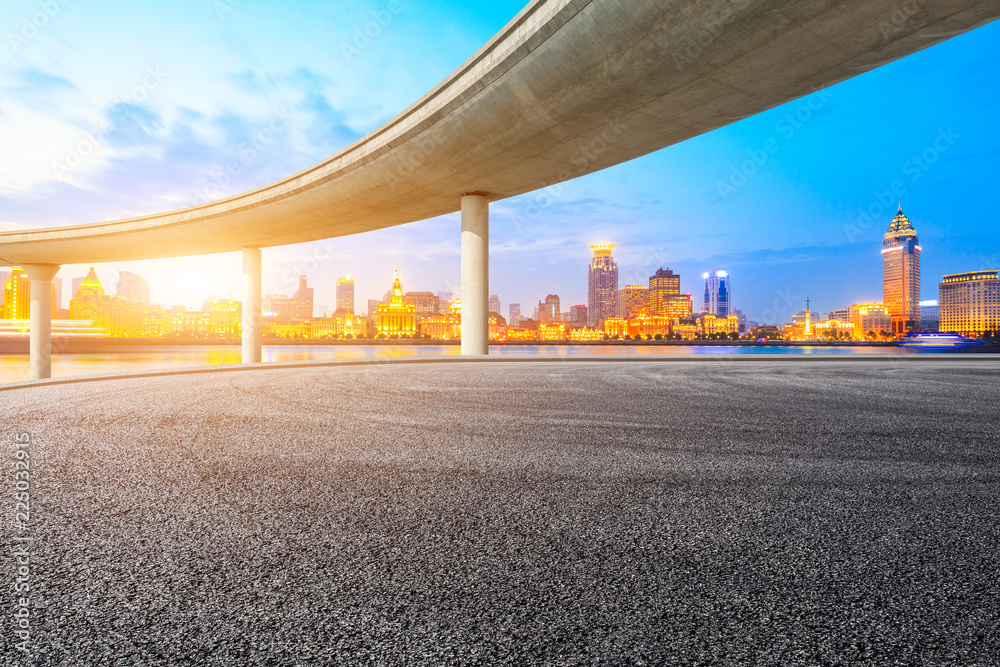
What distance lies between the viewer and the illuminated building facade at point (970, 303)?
532ft

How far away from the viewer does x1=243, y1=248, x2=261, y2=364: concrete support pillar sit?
29.5m

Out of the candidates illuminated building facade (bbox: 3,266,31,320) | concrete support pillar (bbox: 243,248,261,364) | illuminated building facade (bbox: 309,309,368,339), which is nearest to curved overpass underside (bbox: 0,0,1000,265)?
concrete support pillar (bbox: 243,248,261,364)

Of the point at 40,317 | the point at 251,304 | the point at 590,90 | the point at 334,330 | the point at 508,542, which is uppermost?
the point at 590,90

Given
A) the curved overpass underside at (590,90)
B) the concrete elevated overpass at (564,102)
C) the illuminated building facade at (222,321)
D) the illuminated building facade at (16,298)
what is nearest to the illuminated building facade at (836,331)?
the concrete elevated overpass at (564,102)

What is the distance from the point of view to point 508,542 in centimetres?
306

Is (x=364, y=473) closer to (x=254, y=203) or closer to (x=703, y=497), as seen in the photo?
(x=703, y=497)

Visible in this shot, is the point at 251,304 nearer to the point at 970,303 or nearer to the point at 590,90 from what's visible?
the point at 590,90

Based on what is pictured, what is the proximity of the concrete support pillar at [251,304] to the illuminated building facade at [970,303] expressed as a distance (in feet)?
690

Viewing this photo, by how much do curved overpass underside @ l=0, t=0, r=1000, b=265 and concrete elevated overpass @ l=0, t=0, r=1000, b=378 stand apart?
5 centimetres

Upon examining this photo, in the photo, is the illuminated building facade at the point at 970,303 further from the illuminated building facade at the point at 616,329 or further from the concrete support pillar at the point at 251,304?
the concrete support pillar at the point at 251,304

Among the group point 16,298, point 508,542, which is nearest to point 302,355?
point 508,542

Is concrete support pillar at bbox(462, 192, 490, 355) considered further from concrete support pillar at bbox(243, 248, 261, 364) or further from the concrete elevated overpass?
concrete support pillar at bbox(243, 248, 261, 364)

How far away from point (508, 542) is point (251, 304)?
101 feet

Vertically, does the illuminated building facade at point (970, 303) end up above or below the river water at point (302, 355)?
above
